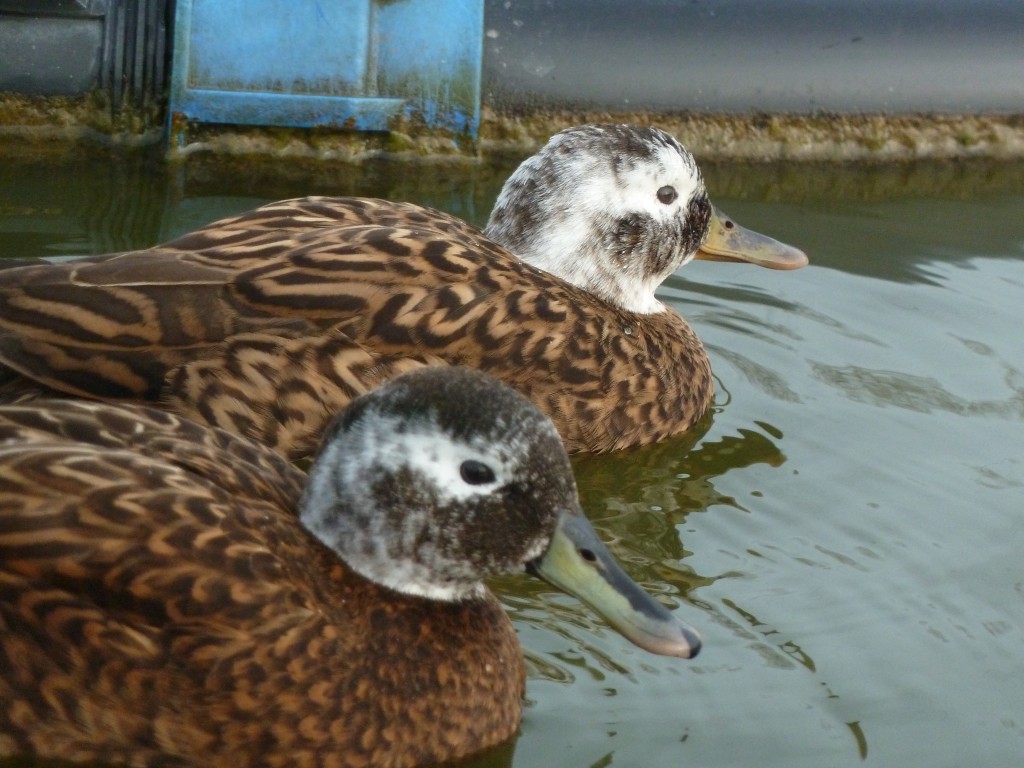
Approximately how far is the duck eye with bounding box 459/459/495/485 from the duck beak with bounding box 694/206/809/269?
3.36 m

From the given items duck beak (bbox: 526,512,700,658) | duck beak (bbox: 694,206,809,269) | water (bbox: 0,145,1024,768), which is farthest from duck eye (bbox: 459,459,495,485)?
duck beak (bbox: 694,206,809,269)

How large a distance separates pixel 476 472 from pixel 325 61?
4.97 m

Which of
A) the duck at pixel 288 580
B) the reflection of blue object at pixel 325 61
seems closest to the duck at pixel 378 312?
the duck at pixel 288 580

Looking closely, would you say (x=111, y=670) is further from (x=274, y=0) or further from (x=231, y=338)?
(x=274, y=0)

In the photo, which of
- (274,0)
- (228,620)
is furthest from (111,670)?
(274,0)

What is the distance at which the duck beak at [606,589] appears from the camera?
15.0 ft

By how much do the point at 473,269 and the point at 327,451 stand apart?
177 cm

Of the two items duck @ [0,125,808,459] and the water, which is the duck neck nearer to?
duck @ [0,125,808,459]

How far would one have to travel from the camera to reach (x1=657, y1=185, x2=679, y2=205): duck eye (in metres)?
7.36

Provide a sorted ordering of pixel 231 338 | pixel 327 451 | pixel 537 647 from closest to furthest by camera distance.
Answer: pixel 327 451 → pixel 537 647 → pixel 231 338

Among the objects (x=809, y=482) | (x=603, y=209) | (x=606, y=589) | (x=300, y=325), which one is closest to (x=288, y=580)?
(x=606, y=589)

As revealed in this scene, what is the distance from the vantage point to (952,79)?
10148 millimetres

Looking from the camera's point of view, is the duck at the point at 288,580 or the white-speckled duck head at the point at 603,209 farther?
the white-speckled duck head at the point at 603,209

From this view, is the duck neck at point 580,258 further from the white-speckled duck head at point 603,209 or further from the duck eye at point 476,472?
the duck eye at point 476,472
